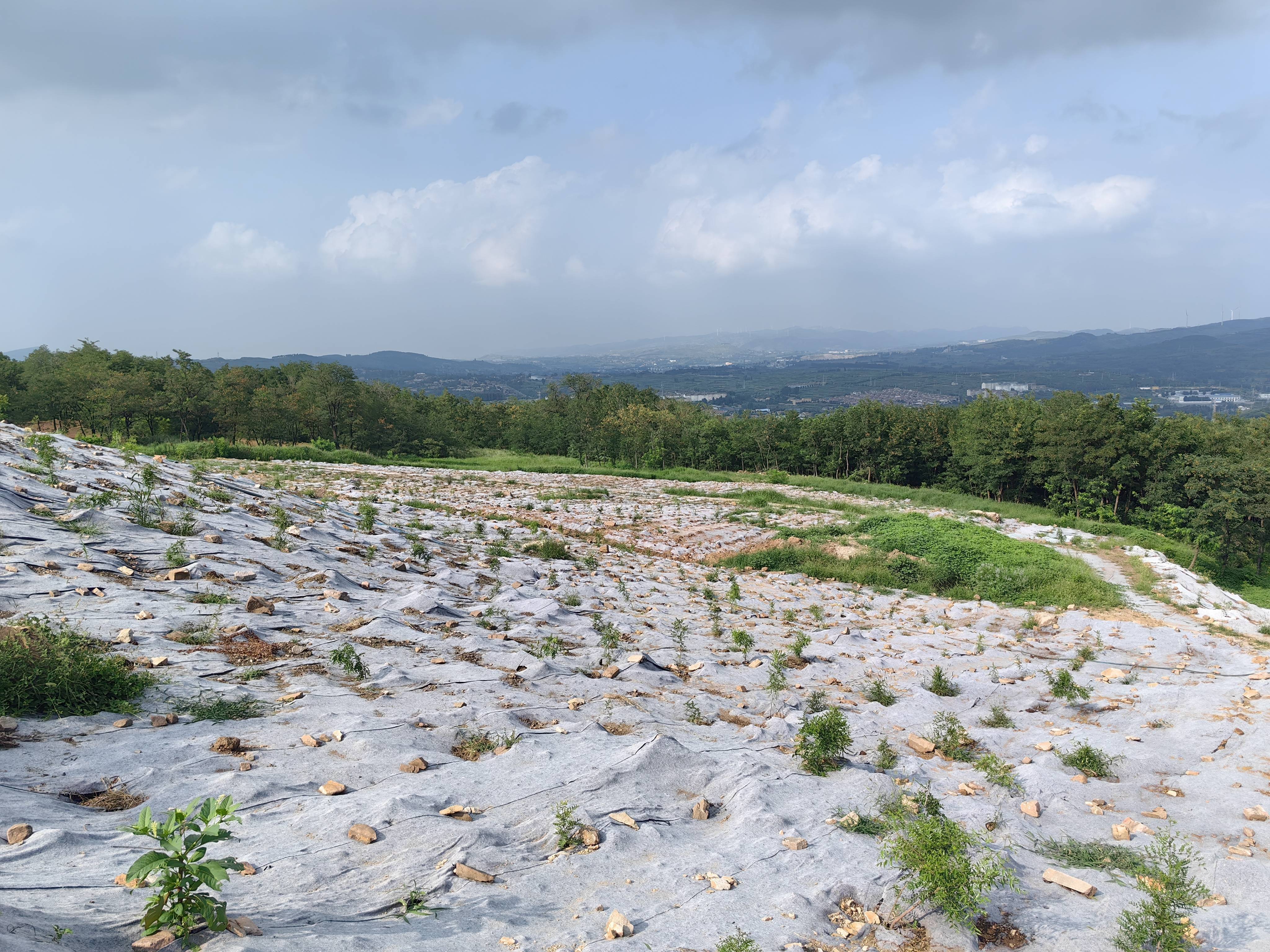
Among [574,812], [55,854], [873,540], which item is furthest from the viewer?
[873,540]

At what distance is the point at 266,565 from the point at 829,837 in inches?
349

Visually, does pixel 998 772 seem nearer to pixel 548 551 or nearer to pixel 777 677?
pixel 777 677

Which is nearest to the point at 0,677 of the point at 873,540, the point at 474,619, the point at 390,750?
the point at 390,750

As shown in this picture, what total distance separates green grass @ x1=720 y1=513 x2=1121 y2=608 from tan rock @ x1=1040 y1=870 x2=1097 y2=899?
38.6 ft

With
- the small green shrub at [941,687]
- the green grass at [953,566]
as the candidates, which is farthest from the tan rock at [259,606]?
the green grass at [953,566]

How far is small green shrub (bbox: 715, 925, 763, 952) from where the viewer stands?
364 cm

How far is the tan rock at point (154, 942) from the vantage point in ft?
10.0

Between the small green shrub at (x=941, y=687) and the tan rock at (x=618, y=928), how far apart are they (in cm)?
680

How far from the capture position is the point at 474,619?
32.5ft

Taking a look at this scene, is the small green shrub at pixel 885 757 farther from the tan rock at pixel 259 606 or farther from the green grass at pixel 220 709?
the tan rock at pixel 259 606

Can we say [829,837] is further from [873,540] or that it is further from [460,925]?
[873,540]

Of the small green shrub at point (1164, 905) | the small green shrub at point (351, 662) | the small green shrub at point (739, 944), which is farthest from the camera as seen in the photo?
the small green shrub at point (351, 662)

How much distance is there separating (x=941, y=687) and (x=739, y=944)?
6.65 metres

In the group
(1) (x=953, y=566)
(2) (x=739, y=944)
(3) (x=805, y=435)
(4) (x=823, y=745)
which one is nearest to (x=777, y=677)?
(4) (x=823, y=745)
